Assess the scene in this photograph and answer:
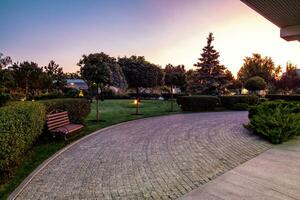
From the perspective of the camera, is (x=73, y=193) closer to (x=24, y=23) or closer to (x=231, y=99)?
(x=24, y=23)

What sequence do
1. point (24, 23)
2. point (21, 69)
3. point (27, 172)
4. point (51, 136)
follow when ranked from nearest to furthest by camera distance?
point (27, 172) → point (51, 136) → point (24, 23) → point (21, 69)

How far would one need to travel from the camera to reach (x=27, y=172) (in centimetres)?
499

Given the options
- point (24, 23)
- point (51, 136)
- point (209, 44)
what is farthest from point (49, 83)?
point (51, 136)

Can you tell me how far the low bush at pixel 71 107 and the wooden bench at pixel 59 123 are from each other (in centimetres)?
28

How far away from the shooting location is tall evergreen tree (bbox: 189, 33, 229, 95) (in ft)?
94.1

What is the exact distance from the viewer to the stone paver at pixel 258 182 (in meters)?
3.79

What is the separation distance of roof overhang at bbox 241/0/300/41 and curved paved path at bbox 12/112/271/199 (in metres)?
4.22

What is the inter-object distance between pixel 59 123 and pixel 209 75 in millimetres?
23506

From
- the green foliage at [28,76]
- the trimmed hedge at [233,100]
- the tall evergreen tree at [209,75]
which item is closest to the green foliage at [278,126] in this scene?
the trimmed hedge at [233,100]

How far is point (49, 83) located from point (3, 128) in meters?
25.8

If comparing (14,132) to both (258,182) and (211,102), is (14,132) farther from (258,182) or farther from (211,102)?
(211,102)

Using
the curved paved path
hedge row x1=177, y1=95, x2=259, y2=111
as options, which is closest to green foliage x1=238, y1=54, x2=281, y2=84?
hedge row x1=177, y1=95, x2=259, y2=111

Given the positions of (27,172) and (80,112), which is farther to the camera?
(80,112)

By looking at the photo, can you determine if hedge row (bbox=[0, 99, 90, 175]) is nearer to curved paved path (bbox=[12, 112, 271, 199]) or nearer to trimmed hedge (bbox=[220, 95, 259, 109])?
curved paved path (bbox=[12, 112, 271, 199])
